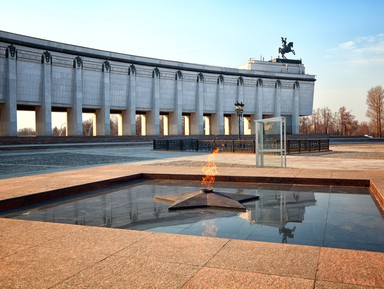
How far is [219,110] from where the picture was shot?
217 ft

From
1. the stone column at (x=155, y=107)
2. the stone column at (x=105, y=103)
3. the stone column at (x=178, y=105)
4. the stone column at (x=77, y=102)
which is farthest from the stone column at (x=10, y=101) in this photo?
the stone column at (x=178, y=105)

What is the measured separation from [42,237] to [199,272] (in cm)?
235

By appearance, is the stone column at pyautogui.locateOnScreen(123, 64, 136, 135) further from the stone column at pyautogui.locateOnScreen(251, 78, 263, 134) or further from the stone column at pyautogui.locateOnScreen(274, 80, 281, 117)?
the stone column at pyautogui.locateOnScreen(274, 80, 281, 117)

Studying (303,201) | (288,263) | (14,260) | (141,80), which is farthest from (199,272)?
(141,80)

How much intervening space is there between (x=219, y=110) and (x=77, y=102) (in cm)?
2673

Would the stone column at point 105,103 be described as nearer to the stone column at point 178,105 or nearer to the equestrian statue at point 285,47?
the stone column at point 178,105

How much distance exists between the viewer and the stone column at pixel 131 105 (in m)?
55.7

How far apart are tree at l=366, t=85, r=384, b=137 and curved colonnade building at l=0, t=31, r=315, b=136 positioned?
12.1m

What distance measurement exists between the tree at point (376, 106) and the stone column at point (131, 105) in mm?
49913

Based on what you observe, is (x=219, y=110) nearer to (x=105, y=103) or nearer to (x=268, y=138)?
(x=105, y=103)

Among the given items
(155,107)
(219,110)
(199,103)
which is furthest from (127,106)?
(219,110)

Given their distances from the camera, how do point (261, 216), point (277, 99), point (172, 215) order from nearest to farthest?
point (261, 216), point (172, 215), point (277, 99)

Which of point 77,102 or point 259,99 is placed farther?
point 259,99

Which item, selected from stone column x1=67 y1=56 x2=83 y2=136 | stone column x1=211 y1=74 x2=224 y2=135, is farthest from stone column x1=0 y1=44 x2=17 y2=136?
stone column x1=211 y1=74 x2=224 y2=135
